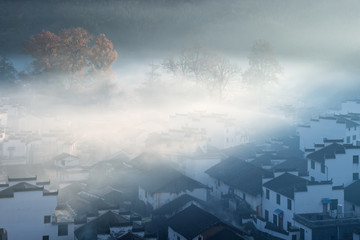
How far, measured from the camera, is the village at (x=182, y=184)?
43.7 feet

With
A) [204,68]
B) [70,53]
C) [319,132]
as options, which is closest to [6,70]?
[70,53]

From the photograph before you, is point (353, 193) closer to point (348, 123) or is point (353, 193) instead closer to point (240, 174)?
point (240, 174)

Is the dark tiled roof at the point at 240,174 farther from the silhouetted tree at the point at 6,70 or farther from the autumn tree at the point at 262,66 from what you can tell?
the silhouetted tree at the point at 6,70

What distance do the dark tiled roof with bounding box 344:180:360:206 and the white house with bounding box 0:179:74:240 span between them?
35.1 ft

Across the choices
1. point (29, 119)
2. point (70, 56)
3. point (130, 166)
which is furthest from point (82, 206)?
point (70, 56)

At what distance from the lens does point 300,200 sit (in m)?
15.4

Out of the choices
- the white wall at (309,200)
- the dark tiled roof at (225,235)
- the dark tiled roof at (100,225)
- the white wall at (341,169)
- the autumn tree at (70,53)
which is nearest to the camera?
the dark tiled roof at (100,225)

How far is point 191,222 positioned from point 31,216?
5376mm

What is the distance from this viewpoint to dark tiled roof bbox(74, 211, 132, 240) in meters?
12.9

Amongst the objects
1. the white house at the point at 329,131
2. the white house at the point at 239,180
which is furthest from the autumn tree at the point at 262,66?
the white house at the point at 239,180

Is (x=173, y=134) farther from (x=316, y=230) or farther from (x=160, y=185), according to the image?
(x=316, y=230)

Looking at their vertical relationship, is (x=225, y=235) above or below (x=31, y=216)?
below

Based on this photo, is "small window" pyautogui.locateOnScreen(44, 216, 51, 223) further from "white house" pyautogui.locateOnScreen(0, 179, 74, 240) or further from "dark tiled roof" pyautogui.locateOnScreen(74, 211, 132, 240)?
"dark tiled roof" pyautogui.locateOnScreen(74, 211, 132, 240)

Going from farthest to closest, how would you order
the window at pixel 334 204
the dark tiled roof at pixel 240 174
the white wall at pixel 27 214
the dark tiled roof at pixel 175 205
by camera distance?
the dark tiled roof at pixel 240 174 < the dark tiled roof at pixel 175 205 < the window at pixel 334 204 < the white wall at pixel 27 214
